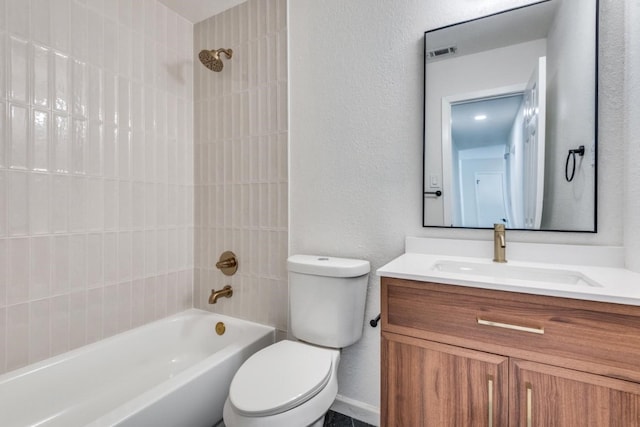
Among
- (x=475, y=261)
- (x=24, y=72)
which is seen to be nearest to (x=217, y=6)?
(x=24, y=72)

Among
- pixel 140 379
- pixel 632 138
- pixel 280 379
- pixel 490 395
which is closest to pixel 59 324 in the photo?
pixel 140 379

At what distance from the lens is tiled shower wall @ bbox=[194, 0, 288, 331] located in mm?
1755

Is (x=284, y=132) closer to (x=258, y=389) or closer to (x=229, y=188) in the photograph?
(x=229, y=188)

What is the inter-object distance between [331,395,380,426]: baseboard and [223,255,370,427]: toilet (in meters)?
0.38

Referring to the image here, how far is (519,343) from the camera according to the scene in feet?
2.83

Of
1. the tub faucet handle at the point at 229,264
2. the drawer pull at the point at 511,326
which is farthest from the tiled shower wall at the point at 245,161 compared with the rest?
the drawer pull at the point at 511,326

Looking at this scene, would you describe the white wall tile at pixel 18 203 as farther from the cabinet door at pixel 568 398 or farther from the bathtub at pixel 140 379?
the cabinet door at pixel 568 398

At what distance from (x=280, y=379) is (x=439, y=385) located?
1.79ft

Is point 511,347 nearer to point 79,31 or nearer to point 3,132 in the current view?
point 3,132

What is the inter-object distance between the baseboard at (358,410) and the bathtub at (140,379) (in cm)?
49

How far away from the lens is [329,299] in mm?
1392

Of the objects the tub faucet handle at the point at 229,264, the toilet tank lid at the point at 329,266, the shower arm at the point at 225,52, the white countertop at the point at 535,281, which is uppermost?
the shower arm at the point at 225,52

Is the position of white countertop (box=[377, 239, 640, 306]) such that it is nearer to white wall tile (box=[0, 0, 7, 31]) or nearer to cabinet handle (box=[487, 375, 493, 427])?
cabinet handle (box=[487, 375, 493, 427])

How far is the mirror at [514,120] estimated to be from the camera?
114 cm
